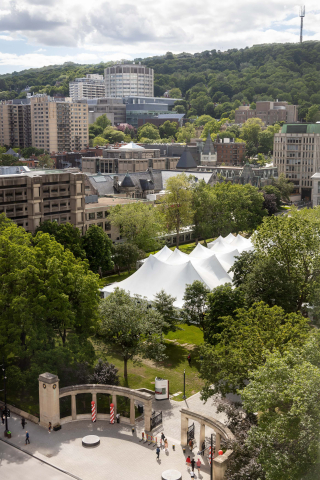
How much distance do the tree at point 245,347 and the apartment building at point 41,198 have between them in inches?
1488

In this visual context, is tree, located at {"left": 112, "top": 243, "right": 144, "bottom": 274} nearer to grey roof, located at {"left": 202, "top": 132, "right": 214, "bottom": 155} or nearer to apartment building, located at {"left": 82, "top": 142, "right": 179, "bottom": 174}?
apartment building, located at {"left": 82, "top": 142, "right": 179, "bottom": 174}

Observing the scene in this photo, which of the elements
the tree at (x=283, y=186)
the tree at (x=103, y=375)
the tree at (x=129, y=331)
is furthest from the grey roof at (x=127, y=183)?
the tree at (x=103, y=375)

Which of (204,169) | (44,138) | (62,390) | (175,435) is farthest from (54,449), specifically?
(44,138)

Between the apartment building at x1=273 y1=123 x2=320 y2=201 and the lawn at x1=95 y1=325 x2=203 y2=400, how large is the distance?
320 ft

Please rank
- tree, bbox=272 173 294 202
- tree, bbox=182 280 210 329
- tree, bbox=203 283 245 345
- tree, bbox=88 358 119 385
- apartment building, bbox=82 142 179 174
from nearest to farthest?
1. tree, bbox=88 358 119 385
2. tree, bbox=203 283 245 345
3. tree, bbox=182 280 210 329
4. apartment building, bbox=82 142 179 174
5. tree, bbox=272 173 294 202

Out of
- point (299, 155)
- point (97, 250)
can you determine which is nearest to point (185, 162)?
point (299, 155)

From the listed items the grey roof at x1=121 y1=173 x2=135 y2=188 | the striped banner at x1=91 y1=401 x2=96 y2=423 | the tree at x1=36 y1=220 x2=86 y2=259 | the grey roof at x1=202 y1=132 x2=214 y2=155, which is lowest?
the striped banner at x1=91 y1=401 x2=96 y2=423

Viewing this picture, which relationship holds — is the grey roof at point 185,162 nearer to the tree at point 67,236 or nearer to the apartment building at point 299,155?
the apartment building at point 299,155

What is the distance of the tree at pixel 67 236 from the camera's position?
61.3 metres

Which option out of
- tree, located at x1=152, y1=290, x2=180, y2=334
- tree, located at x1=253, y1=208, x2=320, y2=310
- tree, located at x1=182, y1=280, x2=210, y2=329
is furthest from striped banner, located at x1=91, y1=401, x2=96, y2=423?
tree, located at x1=253, y1=208, x2=320, y2=310

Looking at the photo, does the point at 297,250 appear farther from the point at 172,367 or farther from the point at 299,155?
the point at 299,155

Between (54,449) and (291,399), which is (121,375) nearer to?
(54,449)

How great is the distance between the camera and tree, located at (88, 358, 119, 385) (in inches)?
1522

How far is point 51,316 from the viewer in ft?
131
